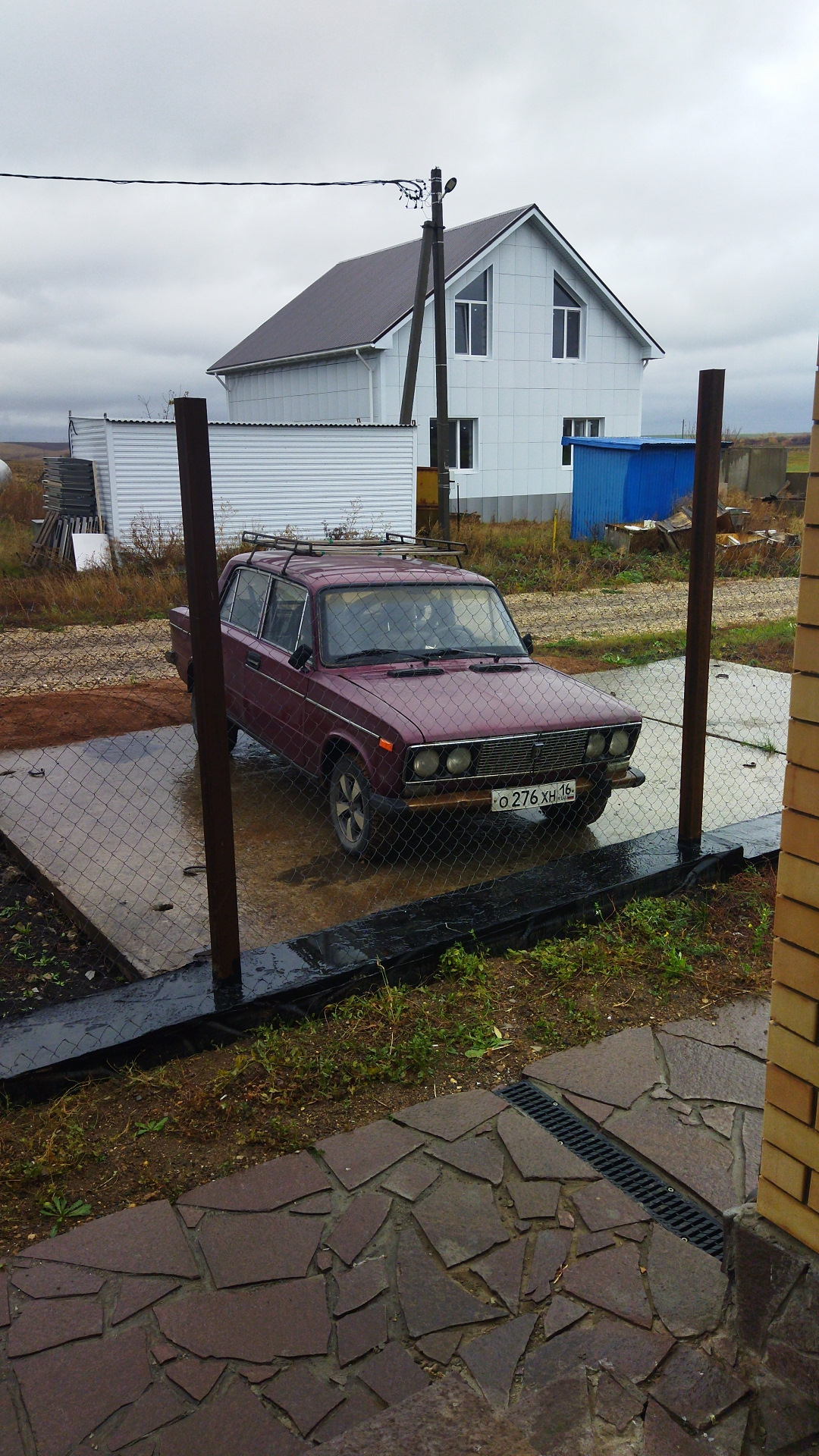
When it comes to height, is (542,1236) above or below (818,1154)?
below

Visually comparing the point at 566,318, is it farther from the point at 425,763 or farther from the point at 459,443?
the point at 425,763

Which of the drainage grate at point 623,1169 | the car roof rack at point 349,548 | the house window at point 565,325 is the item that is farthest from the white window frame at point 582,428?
the drainage grate at point 623,1169

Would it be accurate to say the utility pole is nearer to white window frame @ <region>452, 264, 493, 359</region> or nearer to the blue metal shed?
the blue metal shed

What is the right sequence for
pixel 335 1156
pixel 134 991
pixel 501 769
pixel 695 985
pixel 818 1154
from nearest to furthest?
pixel 818 1154, pixel 335 1156, pixel 134 991, pixel 695 985, pixel 501 769

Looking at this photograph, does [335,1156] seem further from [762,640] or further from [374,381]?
[374,381]

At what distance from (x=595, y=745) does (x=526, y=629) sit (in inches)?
328

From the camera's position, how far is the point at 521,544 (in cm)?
2144

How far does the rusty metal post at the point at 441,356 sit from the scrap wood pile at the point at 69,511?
20.2 feet

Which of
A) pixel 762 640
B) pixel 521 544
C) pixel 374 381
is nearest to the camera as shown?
pixel 762 640

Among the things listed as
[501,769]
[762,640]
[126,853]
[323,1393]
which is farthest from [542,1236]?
[762,640]

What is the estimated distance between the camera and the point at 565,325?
28.3m

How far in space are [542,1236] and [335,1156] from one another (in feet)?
2.19

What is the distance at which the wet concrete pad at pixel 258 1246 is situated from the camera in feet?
8.59

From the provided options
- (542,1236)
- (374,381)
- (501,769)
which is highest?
(374,381)
